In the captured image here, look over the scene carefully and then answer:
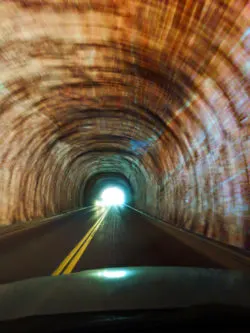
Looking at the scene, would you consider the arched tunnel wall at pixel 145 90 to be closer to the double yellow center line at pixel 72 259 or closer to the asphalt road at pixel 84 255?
the asphalt road at pixel 84 255

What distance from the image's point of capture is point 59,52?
354 inches

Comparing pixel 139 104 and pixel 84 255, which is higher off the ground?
pixel 139 104

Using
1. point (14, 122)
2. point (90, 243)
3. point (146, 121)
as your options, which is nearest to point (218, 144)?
point (90, 243)

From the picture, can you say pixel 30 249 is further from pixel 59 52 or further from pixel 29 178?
pixel 29 178

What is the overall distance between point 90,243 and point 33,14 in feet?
22.2

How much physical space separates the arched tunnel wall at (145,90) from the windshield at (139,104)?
0.03 m

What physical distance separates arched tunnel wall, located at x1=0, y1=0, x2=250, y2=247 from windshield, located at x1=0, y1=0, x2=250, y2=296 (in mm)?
35

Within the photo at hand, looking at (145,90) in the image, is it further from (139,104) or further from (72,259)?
(72,259)

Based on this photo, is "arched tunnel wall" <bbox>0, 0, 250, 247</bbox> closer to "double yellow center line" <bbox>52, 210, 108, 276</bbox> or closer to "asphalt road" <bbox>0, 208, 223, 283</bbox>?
"asphalt road" <bbox>0, 208, 223, 283</bbox>

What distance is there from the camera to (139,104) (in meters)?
13.7

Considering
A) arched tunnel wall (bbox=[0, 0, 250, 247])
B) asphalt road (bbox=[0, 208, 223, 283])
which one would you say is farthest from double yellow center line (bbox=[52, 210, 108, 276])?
arched tunnel wall (bbox=[0, 0, 250, 247])

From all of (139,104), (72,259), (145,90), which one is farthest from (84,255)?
(139,104)

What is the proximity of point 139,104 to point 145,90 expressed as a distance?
Result: 5.92ft

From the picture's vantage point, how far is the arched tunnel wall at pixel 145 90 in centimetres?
709
